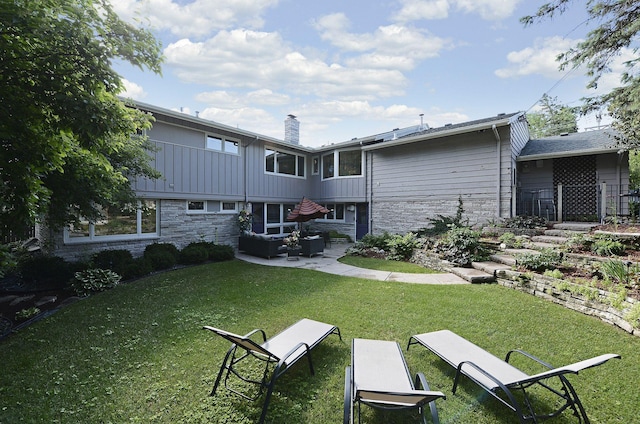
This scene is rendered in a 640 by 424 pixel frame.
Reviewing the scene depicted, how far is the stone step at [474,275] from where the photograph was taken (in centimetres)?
658

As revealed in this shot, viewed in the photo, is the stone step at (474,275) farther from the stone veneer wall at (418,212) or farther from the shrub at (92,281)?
the shrub at (92,281)

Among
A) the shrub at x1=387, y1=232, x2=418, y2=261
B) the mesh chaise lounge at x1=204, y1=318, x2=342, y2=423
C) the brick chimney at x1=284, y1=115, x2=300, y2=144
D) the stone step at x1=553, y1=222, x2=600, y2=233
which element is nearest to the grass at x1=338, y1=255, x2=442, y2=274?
the shrub at x1=387, y1=232, x2=418, y2=261

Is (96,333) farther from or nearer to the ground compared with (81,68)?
nearer to the ground

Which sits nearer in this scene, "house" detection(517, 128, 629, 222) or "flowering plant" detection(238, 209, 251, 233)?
"house" detection(517, 128, 629, 222)

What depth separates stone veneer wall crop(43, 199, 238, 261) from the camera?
8.02 meters

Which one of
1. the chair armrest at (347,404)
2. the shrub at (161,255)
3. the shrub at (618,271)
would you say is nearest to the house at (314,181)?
the shrub at (161,255)

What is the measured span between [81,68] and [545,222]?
1173cm

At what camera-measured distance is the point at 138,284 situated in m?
7.07

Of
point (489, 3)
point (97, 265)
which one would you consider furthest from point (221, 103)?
point (489, 3)

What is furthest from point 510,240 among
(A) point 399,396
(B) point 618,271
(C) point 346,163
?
(C) point 346,163

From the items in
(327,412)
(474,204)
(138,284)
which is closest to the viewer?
(327,412)

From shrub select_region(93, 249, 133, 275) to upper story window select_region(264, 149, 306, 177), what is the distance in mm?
6802

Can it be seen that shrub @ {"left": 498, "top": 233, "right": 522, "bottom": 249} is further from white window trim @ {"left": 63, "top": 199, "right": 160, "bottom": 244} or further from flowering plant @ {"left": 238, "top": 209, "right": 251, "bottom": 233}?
white window trim @ {"left": 63, "top": 199, "right": 160, "bottom": 244}

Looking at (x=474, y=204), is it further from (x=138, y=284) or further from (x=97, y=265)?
(x=97, y=265)
